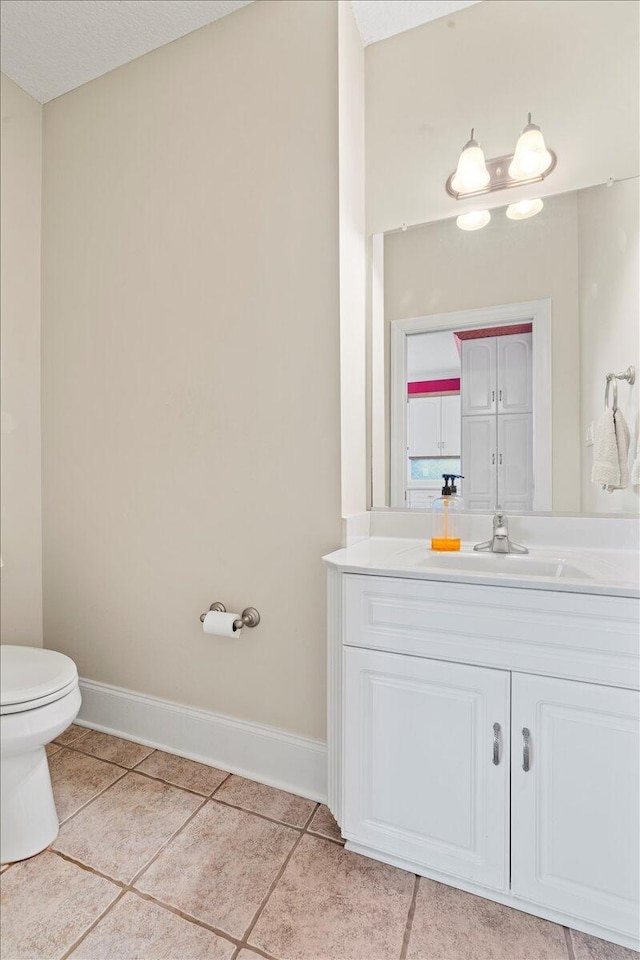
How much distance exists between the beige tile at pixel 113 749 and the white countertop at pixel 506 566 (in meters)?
1.15

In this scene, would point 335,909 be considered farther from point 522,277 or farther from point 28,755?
point 522,277

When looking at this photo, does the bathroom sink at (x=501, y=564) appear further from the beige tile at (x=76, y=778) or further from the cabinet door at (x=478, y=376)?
the beige tile at (x=76, y=778)

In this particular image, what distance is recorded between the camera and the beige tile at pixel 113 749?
1.79m

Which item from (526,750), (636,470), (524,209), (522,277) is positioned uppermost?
(524,209)

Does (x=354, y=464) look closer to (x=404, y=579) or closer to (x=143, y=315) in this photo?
(x=404, y=579)

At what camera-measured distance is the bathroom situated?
112 cm

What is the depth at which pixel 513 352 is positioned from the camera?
5.07 ft

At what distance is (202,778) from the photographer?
168 cm

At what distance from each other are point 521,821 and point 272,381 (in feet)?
4.58

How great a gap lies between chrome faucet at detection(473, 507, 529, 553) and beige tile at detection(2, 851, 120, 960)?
4.42ft

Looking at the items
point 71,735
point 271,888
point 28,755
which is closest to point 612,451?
point 271,888

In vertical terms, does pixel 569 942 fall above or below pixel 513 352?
below

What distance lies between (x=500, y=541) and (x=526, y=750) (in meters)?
0.56

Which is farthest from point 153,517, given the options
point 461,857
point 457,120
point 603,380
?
point 457,120
